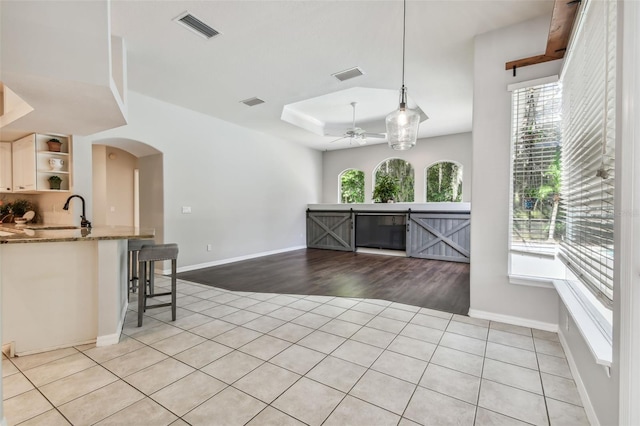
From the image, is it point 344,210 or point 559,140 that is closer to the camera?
point 559,140

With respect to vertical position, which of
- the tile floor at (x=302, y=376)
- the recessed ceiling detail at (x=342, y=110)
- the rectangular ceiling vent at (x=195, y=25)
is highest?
the recessed ceiling detail at (x=342, y=110)

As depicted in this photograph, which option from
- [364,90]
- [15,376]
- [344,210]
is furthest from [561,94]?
[344,210]

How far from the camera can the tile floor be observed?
1623mm

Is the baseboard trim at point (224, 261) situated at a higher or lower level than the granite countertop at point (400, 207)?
lower

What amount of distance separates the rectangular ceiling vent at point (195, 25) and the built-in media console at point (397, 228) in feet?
17.0

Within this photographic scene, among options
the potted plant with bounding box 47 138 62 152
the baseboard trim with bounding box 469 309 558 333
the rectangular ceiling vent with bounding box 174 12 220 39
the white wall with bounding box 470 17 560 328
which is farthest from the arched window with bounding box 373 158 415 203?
the potted plant with bounding box 47 138 62 152

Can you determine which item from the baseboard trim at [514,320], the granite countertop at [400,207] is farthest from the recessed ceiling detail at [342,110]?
the baseboard trim at [514,320]

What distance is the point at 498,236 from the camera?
9.55 ft

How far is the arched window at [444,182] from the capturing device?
7305 millimetres

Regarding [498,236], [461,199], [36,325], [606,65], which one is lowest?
[36,325]

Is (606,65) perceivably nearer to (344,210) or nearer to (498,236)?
(498,236)

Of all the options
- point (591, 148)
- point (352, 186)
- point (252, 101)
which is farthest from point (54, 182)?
point (352, 186)

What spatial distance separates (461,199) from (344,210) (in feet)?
9.56

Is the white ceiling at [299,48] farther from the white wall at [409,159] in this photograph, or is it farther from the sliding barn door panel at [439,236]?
the sliding barn door panel at [439,236]
